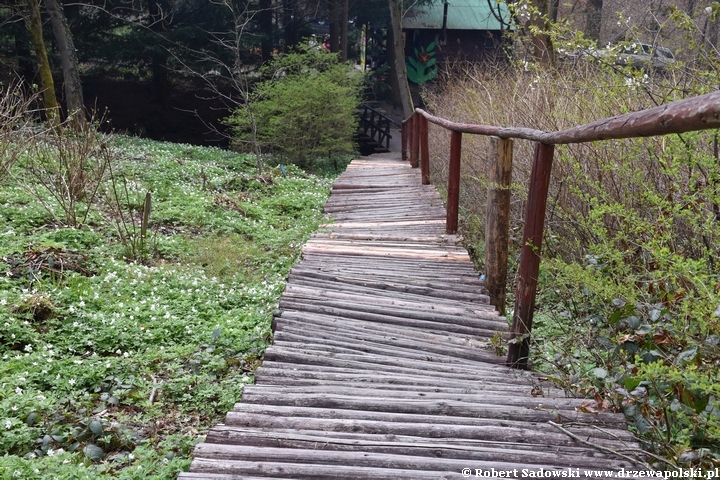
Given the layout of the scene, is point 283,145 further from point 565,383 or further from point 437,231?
point 565,383

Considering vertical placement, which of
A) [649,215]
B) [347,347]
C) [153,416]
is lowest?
[153,416]

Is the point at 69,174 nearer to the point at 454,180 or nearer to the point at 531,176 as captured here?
the point at 454,180

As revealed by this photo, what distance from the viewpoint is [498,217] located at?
4.78m

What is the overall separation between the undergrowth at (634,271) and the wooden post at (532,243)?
0.19 meters

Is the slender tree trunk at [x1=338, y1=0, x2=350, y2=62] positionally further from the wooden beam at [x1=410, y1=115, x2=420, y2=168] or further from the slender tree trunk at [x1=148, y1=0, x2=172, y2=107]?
the wooden beam at [x1=410, y1=115, x2=420, y2=168]

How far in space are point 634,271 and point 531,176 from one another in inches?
59.3

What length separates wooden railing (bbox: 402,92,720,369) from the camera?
6.43 feet

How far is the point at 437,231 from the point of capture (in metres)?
6.96

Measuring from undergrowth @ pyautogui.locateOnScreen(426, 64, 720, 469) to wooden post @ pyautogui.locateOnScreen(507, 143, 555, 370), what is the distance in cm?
19

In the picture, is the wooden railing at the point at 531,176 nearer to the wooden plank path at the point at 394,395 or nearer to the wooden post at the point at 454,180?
the wooden post at the point at 454,180

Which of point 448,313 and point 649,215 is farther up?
point 649,215

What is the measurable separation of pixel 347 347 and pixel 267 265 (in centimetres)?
327

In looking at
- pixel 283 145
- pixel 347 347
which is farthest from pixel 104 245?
pixel 283 145

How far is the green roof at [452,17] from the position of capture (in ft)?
95.6
